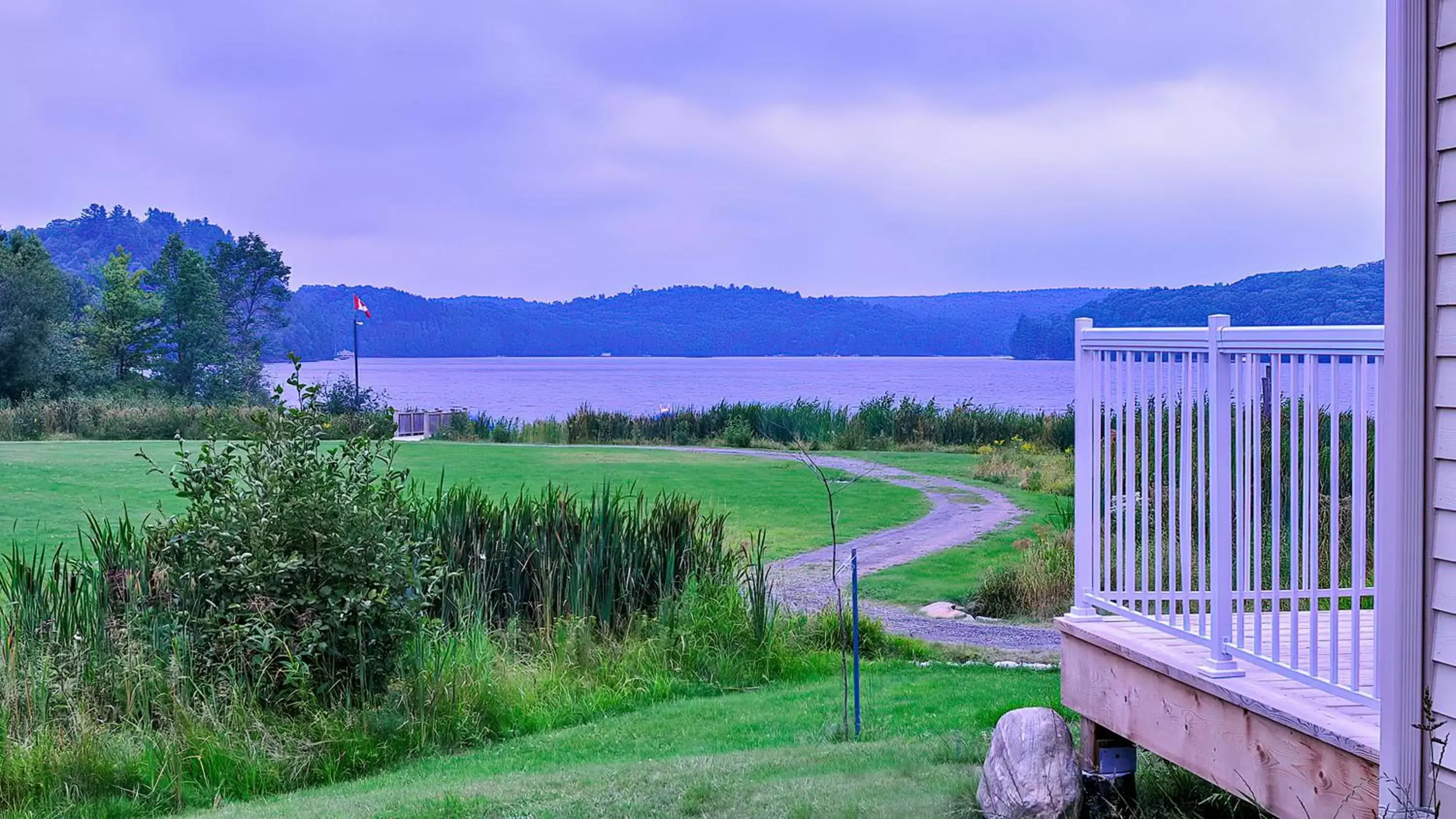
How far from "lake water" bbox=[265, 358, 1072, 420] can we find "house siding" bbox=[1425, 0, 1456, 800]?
62.7ft

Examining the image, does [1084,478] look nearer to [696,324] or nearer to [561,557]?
[561,557]

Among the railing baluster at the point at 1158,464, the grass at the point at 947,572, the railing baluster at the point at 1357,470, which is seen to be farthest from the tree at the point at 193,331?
the railing baluster at the point at 1357,470

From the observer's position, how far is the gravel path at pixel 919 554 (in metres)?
9.80

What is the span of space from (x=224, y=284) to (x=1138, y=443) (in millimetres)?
44005

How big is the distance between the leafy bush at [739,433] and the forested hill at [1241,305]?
689 cm

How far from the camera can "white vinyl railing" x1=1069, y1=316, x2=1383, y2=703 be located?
3.17 m

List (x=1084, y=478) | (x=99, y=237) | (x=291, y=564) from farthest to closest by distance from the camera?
(x=99, y=237) → (x=291, y=564) → (x=1084, y=478)

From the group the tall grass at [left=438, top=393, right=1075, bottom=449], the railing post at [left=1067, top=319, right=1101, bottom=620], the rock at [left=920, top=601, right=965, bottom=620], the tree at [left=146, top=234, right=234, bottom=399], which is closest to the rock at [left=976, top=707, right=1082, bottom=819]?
the railing post at [left=1067, top=319, right=1101, bottom=620]

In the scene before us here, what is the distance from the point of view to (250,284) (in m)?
51.8

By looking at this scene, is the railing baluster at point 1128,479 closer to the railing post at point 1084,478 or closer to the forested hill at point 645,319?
the railing post at point 1084,478

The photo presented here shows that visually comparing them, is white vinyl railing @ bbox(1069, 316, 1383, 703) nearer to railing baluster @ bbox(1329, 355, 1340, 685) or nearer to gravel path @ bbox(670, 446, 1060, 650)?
railing baluster @ bbox(1329, 355, 1340, 685)

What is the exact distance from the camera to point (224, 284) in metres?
49.9

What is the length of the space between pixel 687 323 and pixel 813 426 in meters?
54.9

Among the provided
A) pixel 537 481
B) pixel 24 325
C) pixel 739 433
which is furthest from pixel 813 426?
pixel 24 325
